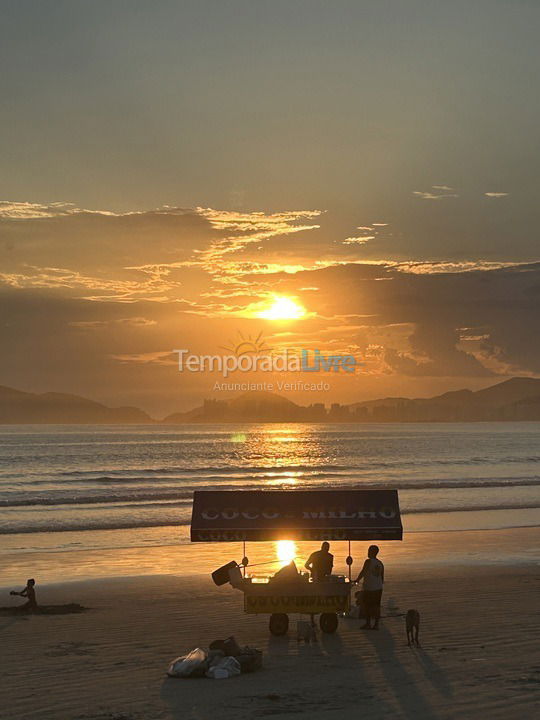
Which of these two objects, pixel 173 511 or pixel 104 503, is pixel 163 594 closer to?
pixel 173 511

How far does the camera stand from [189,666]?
14.6 meters

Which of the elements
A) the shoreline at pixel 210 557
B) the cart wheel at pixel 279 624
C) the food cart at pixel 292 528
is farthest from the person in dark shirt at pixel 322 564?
the shoreline at pixel 210 557

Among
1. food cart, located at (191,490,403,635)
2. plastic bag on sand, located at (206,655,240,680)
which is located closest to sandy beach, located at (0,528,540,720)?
plastic bag on sand, located at (206,655,240,680)

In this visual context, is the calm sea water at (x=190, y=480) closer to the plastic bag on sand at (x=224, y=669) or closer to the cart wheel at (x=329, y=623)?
the cart wheel at (x=329, y=623)

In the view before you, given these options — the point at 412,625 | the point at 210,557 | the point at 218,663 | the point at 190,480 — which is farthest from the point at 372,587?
the point at 190,480

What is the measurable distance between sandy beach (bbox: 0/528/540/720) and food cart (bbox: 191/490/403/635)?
685mm

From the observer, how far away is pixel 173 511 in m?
46.0

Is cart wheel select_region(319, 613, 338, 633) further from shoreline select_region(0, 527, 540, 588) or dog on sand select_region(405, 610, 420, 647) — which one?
shoreline select_region(0, 527, 540, 588)

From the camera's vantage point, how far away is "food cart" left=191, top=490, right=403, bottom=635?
17.3 m

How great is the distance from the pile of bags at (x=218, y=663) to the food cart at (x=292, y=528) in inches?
84.9

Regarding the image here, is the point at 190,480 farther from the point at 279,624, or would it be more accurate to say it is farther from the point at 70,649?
the point at 70,649

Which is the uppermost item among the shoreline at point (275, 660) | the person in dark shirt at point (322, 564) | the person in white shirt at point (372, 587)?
the person in dark shirt at point (322, 564)

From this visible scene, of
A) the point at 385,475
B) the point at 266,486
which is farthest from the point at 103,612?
the point at 385,475

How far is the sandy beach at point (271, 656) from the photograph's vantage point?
12891 millimetres
